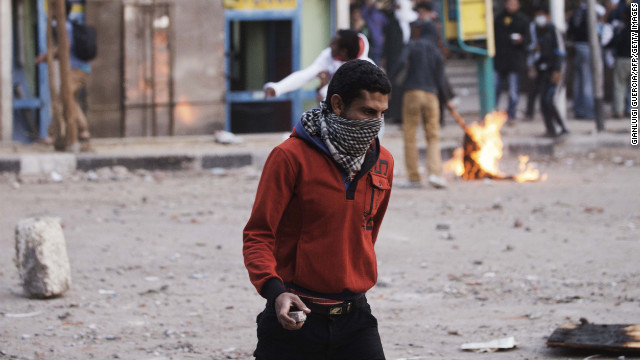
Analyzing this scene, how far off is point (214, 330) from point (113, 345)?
586mm

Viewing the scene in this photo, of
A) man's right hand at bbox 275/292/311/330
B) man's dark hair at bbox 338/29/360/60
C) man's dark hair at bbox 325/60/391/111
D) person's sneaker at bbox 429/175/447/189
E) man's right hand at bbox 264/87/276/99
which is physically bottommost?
person's sneaker at bbox 429/175/447/189

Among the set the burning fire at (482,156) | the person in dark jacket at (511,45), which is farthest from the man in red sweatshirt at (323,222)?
the person in dark jacket at (511,45)

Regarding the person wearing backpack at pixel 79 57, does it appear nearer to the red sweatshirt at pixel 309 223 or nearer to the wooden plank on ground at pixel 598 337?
the wooden plank on ground at pixel 598 337

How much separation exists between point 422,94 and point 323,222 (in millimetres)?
7598

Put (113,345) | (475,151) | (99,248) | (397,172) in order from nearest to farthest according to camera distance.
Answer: (113,345)
(99,248)
(475,151)
(397,172)

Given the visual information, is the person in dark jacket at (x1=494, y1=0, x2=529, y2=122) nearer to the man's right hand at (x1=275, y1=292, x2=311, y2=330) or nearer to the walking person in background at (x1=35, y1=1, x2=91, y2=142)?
the walking person in background at (x1=35, y1=1, x2=91, y2=142)

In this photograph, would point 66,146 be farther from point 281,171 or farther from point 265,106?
point 281,171

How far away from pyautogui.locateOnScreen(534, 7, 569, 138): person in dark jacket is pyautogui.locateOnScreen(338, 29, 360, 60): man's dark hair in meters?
7.20

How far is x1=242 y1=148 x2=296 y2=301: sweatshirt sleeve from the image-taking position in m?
2.98

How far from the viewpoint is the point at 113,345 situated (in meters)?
5.27

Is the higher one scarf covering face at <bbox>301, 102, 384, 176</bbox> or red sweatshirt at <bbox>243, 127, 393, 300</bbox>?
scarf covering face at <bbox>301, 102, 384, 176</bbox>

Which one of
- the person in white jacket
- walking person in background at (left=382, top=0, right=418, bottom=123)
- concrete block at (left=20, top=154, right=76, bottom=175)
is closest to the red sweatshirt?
the person in white jacket

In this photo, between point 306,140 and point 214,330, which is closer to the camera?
point 306,140

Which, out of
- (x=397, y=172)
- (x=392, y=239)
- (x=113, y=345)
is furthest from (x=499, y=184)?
(x=113, y=345)
